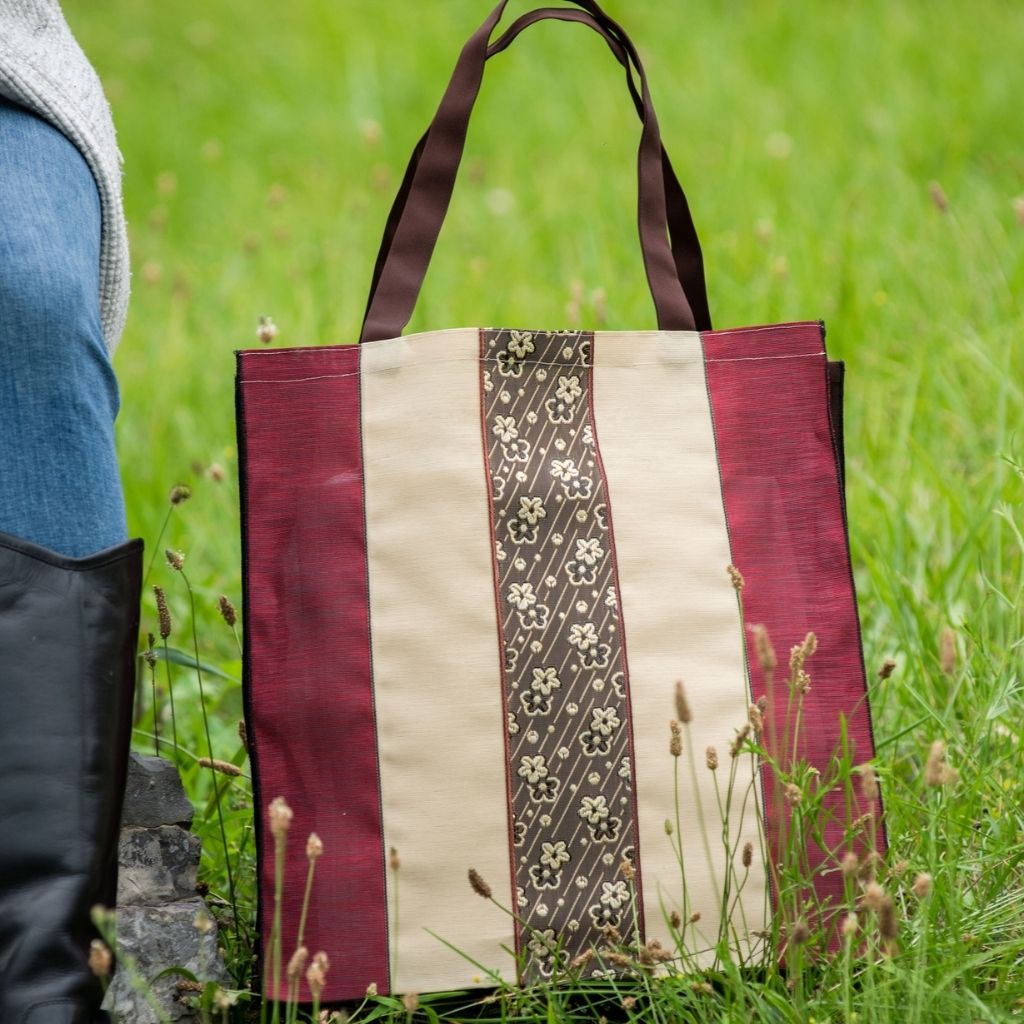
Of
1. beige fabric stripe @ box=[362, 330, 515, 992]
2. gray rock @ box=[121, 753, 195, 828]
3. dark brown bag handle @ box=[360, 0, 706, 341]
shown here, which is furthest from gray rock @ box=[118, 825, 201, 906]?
dark brown bag handle @ box=[360, 0, 706, 341]

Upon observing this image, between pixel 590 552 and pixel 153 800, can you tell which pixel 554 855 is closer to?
pixel 590 552

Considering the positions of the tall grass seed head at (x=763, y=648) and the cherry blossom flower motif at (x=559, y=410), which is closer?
the tall grass seed head at (x=763, y=648)

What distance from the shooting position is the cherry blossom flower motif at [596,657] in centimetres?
133

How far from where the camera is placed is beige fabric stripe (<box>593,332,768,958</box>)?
4.32 feet

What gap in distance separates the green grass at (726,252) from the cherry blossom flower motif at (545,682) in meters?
0.31

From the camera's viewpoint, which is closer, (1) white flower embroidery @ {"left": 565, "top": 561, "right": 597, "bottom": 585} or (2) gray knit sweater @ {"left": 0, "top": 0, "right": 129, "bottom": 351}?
(2) gray knit sweater @ {"left": 0, "top": 0, "right": 129, "bottom": 351}

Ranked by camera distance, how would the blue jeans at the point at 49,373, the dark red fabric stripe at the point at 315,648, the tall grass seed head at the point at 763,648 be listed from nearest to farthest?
the tall grass seed head at the point at 763,648
the blue jeans at the point at 49,373
the dark red fabric stripe at the point at 315,648

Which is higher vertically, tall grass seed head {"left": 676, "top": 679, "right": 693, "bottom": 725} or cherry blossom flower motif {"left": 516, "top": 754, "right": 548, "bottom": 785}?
tall grass seed head {"left": 676, "top": 679, "right": 693, "bottom": 725}

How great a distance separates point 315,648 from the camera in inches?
52.1

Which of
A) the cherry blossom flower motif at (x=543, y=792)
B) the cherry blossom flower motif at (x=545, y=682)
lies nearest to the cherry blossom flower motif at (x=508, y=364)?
the cherry blossom flower motif at (x=545, y=682)

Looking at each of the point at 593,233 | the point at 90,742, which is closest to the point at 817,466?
the point at 90,742

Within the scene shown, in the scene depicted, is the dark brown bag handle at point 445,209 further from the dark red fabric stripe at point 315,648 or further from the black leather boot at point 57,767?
the black leather boot at point 57,767

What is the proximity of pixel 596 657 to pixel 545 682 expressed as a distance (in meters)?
0.06

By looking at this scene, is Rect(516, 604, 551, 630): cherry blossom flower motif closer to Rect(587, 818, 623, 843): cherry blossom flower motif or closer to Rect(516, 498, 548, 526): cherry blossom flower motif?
Rect(516, 498, 548, 526): cherry blossom flower motif
